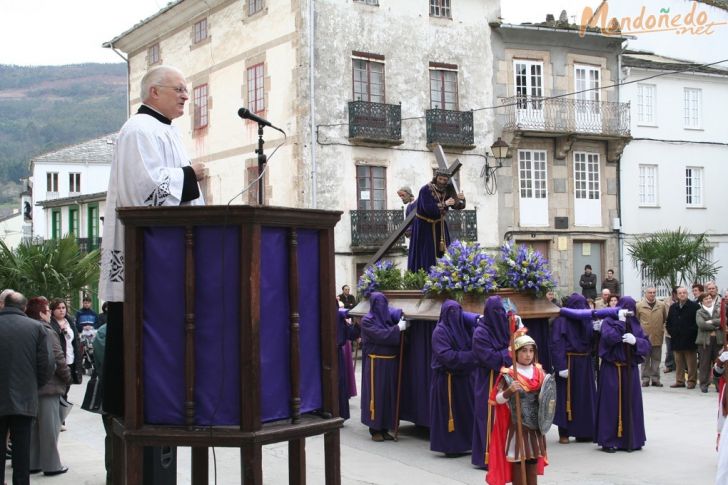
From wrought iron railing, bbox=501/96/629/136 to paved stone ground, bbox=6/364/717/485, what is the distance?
18.1 metres

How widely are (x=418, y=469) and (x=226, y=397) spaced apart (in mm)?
6614

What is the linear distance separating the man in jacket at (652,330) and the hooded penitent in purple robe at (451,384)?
776 cm

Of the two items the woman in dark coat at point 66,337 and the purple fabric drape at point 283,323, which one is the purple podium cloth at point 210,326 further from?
the woman in dark coat at point 66,337

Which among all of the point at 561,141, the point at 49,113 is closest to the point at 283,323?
the point at 561,141

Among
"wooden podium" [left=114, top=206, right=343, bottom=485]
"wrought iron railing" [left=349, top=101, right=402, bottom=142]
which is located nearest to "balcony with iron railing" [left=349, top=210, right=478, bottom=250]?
"wrought iron railing" [left=349, top=101, right=402, bottom=142]

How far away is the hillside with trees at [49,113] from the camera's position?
12719 centimetres

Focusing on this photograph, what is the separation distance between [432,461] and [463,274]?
7.17ft

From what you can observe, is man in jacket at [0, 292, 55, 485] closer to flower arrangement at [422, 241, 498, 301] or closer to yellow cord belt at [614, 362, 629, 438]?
flower arrangement at [422, 241, 498, 301]

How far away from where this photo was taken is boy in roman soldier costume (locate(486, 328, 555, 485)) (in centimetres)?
757

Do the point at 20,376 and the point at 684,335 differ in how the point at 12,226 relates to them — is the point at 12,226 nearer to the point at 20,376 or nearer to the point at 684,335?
the point at 684,335

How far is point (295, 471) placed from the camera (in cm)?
455

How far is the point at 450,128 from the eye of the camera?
29312 millimetres

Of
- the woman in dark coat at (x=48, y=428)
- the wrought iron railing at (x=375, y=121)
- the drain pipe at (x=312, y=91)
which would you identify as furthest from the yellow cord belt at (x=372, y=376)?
the wrought iron railing at (x=375, y=121)

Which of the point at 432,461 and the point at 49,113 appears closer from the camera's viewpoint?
the point at 432,461
